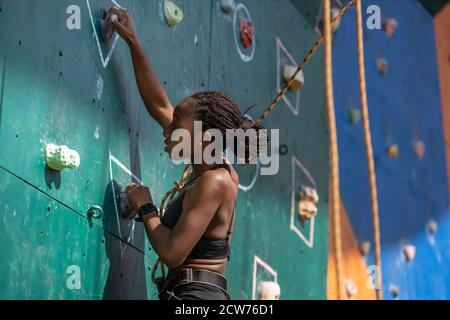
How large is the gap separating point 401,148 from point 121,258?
2811 mm

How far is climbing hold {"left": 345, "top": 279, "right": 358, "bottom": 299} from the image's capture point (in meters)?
4.12

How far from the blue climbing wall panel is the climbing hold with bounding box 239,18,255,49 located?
33.8 inches

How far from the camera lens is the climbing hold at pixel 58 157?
7.88 ft

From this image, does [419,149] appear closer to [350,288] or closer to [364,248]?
[364,248]

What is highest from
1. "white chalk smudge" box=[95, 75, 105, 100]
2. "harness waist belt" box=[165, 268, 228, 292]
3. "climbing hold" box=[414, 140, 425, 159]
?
"climbing hold" box=[414, 140, 425, 159]

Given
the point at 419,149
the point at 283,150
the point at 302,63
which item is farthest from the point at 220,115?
the point at 419,149

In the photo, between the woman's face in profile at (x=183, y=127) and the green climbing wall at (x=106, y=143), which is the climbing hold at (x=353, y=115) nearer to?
the green climbing wall at (x=106, y=143)

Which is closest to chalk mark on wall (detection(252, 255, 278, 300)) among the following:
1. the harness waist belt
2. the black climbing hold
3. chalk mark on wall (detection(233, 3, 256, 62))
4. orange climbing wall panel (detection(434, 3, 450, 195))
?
the black climbing hold

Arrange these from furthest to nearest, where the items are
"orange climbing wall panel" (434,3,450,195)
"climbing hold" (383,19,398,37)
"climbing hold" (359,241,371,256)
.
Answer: "orange climbing wall panel" (434,3,450,195) → "climbing hold" (383,19,398,37) → "climbing hold" (359,241,371,256)

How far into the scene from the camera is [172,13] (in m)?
3.01

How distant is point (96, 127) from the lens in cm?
262

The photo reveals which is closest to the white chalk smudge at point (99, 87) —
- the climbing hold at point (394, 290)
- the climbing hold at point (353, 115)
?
the climbing hold at point (353, 115)

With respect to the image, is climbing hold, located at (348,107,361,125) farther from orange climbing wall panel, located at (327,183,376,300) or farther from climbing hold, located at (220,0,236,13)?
climbing hold, located at (220,0,236,13)
